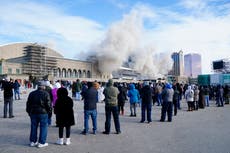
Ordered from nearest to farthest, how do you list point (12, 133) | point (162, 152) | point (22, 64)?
point (162, 152) < point (12, 133) < point (22, 64)

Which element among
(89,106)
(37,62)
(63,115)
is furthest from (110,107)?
(37,62)

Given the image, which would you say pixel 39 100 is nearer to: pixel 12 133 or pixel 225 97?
pixel 12 133

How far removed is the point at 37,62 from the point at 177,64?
122m

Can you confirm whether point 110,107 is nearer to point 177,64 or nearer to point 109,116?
point 109,116

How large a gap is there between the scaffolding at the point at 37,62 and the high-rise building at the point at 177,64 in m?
114

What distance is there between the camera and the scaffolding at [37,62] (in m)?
85.9

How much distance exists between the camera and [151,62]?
483 ft

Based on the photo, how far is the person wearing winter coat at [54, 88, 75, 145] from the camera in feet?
25.3

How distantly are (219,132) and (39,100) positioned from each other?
594cm

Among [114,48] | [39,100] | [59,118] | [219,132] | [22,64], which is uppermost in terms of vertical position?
[114,48]

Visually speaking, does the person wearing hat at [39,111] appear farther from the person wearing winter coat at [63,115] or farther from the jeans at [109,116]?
the jeans at [109,116]

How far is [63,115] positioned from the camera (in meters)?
7.77

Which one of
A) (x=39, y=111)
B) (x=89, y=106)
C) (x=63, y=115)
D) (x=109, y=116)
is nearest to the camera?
(x=39, y=111)

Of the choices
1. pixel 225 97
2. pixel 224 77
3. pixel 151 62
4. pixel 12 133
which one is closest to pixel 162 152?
pixel 12 133
